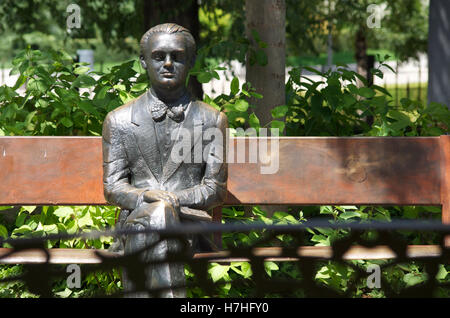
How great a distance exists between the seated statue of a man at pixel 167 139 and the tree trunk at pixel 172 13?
438cm

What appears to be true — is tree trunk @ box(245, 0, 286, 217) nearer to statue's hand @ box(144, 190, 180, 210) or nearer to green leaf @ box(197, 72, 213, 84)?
green leaf @ box(197, 72, 213, 84)

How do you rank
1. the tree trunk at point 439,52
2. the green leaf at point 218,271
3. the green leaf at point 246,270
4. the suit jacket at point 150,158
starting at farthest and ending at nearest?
1. the tree trunk at point 439,52
2. the green leaf at point 246,270
3. the green leaf at point 218,271
4. the suit jacket at point 150,158

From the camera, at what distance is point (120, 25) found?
392 inches

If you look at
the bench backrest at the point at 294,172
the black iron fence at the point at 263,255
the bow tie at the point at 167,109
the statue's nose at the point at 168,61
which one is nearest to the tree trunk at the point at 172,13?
the bench backrest at the point at 294,172

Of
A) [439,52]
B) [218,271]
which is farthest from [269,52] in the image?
[439,52]

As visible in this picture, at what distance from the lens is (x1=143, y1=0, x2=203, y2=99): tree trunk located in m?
8.31

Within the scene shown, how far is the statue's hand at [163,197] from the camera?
11.3 feet

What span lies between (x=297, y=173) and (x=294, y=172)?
2 cm

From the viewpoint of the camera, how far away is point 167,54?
3.64 metres

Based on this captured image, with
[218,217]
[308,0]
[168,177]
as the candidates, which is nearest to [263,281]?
[168,177]

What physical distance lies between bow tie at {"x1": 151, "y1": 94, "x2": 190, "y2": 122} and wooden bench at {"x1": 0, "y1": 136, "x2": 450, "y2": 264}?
0.63 metres

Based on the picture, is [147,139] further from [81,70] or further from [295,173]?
[81,70]

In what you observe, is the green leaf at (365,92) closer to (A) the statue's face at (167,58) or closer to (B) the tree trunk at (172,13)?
(A) the statue's face at (167,58)

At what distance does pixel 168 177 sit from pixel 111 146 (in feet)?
1.12
